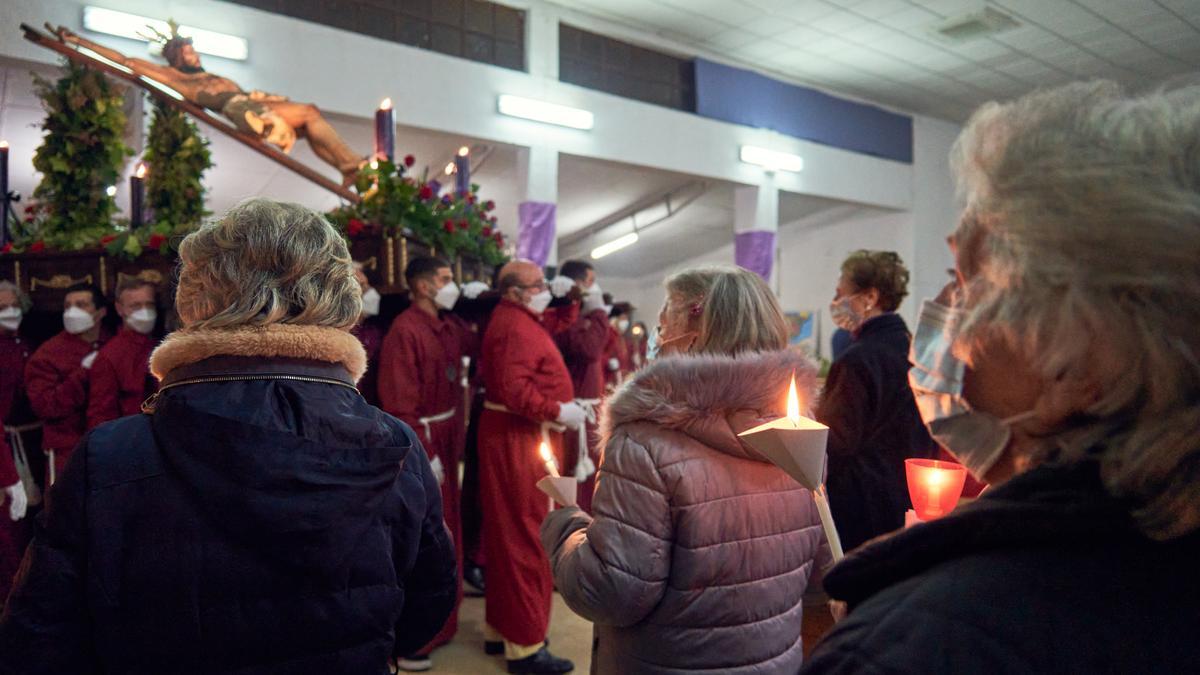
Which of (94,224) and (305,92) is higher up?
(305,92)

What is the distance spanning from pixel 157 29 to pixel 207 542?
5.31 m

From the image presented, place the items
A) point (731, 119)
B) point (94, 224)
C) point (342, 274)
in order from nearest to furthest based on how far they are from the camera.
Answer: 1. point (342, 274)
2. point (94, 224)
3. point (731, 119)

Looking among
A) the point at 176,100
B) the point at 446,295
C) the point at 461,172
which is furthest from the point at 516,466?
Answer: the point at 176,100

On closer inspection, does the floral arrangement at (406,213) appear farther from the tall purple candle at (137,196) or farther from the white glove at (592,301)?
the tall purple candle at (137,196)

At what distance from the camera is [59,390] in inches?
153

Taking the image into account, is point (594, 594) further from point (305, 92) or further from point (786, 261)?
point (786, 261)

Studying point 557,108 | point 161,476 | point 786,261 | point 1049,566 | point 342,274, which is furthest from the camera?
point 786,261

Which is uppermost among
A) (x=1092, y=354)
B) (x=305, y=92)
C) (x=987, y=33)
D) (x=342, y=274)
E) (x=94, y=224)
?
(x=987, y=33)

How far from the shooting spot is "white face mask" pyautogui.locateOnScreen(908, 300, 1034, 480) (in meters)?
0.74

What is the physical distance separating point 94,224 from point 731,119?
273 inches

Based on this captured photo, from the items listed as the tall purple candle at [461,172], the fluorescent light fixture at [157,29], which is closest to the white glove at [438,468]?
the tall purple candle at [461,172]

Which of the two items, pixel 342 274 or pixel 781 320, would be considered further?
pixel 781 320

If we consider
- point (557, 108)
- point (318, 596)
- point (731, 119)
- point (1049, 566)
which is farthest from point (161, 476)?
point (731, 119)

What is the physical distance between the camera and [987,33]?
8.56 m
